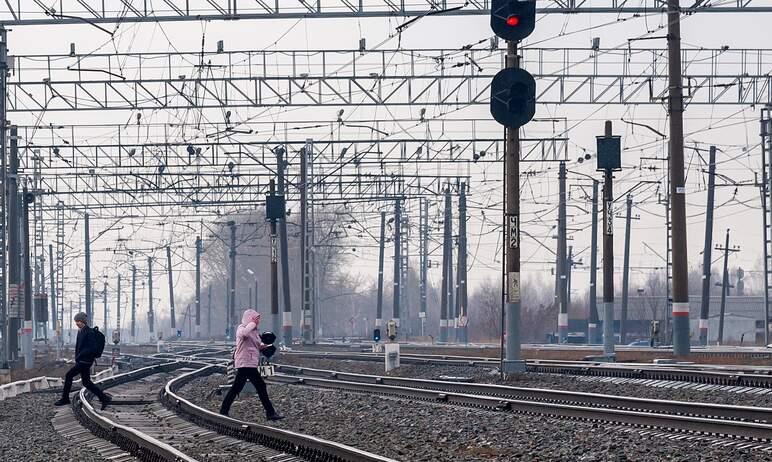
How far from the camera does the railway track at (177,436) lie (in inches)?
546

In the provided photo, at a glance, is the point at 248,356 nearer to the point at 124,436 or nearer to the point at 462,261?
the point at 124,436

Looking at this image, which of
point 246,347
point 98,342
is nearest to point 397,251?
point 98,342

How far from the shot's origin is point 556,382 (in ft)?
77.4

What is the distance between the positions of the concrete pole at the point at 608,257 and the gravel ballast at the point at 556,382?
12.8ft

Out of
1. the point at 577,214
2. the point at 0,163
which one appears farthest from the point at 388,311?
the point at 0,163

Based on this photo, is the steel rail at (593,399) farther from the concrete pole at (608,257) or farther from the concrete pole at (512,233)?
the concrete pole at (608,257)

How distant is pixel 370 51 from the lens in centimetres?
4228

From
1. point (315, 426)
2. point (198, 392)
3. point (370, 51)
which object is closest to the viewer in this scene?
point (315, 426)

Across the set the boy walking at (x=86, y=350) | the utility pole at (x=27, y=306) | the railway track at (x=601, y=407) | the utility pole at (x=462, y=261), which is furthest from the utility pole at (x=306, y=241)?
the boy walking at (x=86, y=350)

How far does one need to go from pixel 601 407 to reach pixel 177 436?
5.16 meters

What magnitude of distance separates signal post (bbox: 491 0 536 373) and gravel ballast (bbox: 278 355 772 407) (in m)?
1.09

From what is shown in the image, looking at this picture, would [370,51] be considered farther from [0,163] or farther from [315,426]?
[315,426]

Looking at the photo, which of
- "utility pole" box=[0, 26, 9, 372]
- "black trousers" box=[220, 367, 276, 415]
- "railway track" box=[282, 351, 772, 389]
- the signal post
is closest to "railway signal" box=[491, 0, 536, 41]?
the signal post

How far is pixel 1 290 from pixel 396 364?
11620 millimetres
